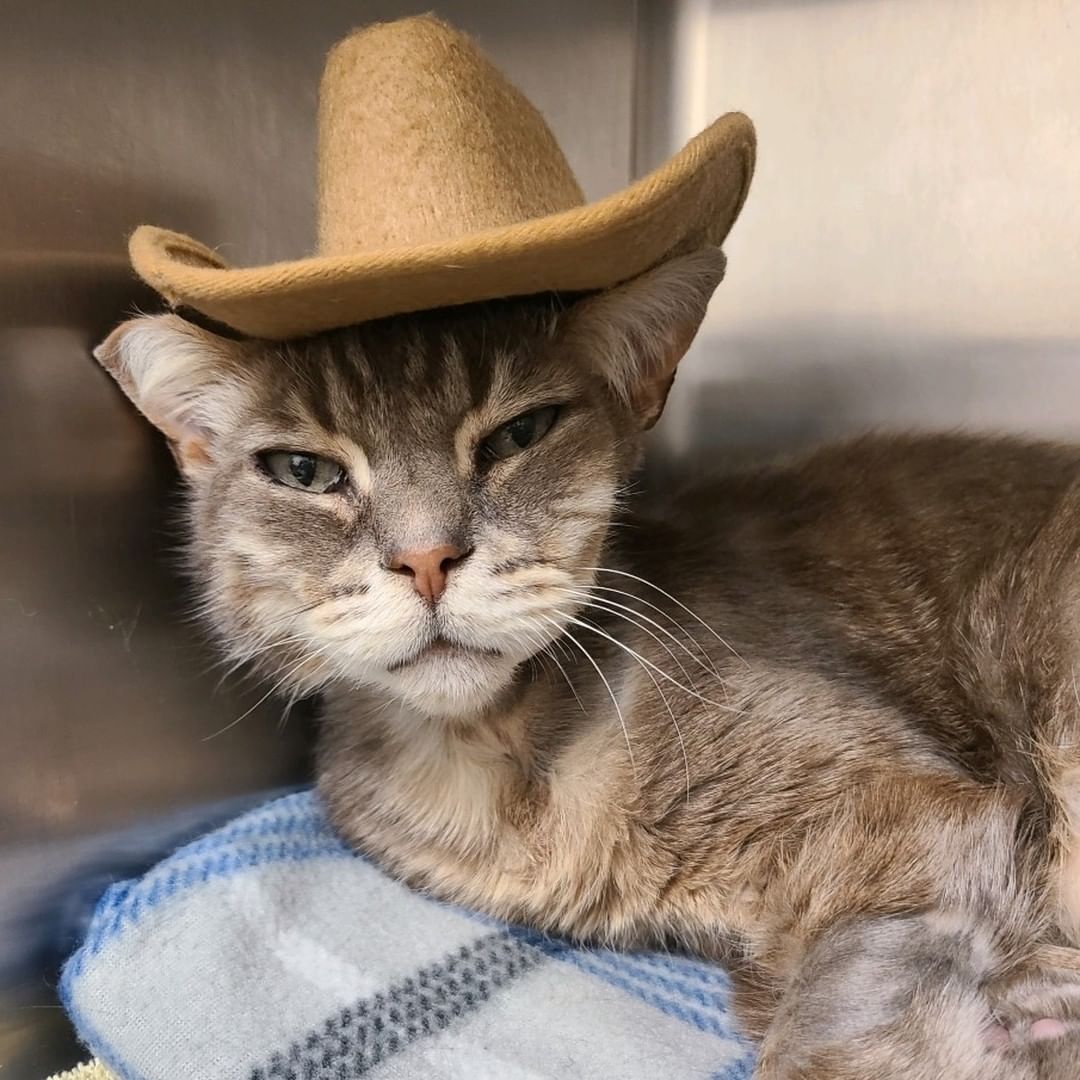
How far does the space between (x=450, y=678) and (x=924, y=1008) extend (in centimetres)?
48

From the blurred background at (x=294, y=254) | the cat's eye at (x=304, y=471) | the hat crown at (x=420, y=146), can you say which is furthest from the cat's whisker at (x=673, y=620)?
the blurred background at (x=294, y=254)

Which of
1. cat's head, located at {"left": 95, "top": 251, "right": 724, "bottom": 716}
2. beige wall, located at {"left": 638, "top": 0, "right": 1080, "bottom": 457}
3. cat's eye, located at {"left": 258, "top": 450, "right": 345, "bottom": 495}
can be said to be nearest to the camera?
cat's head, located at {"left": 95, "top": 251, "right": 724, "bottom": 716}

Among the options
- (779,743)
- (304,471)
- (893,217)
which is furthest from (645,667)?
(893,217)

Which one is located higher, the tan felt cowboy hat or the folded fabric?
the tan felt cowboy hat

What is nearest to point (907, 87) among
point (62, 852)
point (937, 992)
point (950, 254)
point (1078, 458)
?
point (950, 254)

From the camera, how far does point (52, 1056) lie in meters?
1.07

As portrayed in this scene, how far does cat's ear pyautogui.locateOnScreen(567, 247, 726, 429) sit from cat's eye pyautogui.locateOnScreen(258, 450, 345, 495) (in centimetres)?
29

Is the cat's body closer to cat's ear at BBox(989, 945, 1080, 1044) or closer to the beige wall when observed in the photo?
cat's ear at BBox(989, 945, 1080, 1044)

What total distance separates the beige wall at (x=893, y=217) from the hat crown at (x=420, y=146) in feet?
2.59

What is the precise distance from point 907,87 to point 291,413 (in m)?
1.09

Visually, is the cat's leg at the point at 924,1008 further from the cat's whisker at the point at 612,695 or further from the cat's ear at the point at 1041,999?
the cat's whisker at the point at 612,695

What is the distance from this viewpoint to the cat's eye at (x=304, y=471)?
3.39 feet

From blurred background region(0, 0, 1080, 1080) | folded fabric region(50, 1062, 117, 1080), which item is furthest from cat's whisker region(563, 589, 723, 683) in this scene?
folded fabric region(50, 1062, 117, 1080)

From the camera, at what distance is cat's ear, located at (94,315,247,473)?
1.06 m
